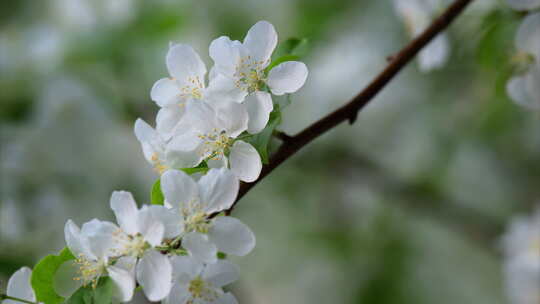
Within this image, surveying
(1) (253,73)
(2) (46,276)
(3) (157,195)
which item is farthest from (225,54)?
(2) (46,276)

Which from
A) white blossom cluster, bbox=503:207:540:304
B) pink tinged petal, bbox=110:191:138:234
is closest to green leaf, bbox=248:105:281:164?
pink tinged petal, bbox=110:191:138:234

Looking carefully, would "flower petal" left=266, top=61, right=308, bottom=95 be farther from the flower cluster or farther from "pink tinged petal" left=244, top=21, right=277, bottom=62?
the flower cluster

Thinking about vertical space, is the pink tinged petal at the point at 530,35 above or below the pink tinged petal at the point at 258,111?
below

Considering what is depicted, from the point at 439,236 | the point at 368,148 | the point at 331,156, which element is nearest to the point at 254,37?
the point at 331,156

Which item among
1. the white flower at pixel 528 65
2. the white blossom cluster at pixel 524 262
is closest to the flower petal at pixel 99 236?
the white flower at pixel 528 65

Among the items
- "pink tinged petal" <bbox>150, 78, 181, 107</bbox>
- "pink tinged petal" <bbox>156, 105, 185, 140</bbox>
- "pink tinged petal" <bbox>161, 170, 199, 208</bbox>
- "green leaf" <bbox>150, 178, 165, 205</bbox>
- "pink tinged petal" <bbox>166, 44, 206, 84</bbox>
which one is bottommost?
"green leaf" <bbox>150, 178, 165, 205</bbox>

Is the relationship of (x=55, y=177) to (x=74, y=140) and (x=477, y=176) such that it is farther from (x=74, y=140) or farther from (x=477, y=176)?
(x=477, y=176)

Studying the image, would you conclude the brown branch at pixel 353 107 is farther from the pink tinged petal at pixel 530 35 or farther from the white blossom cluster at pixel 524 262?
the white blossom cluster at pixel 524 262
